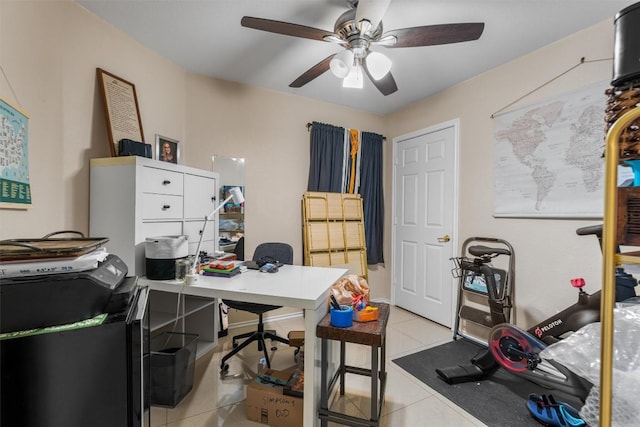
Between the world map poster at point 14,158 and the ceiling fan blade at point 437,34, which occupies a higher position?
the ceiling fan blade at point 437,34

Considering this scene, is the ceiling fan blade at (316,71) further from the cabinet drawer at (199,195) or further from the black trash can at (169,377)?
the black trash can at (169,377)

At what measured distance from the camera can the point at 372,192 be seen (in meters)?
3.80

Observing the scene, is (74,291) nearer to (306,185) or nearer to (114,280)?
(114,280)

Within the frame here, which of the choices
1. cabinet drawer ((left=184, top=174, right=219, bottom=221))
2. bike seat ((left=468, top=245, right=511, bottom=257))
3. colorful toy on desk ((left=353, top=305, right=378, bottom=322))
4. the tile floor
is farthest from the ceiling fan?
the tile floor

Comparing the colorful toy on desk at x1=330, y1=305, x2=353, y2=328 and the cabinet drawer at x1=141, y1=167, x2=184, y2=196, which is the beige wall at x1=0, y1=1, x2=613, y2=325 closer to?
the cabinet drawer at x1=141, y1=167, x2=184, y2=196

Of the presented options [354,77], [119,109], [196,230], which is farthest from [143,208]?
[354,77]

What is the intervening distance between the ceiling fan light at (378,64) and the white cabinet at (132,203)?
1589 mm

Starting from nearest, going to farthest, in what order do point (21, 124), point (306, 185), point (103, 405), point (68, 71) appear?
point (103, 405) → point (21, 124) → point (68, 71) → point (306, 185)

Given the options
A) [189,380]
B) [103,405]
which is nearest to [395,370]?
[189,380]

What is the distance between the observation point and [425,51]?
7.80ft

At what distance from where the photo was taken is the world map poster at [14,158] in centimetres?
135

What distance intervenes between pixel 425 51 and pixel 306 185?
5.95 ft

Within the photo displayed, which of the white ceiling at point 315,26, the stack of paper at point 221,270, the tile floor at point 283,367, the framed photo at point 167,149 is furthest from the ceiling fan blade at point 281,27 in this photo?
the tile floor at point 283,367

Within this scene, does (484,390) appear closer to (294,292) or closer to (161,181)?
(294,292)
